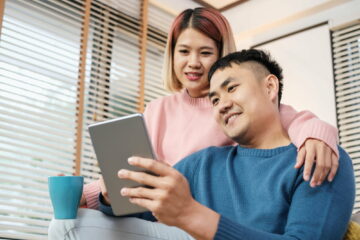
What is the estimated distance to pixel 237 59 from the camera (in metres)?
1.38

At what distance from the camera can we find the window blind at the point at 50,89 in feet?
8.44

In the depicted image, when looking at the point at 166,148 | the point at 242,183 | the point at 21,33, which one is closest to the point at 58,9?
the point at 21,33

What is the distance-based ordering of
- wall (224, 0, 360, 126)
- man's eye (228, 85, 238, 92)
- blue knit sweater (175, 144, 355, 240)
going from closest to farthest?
blue knit sweater (175, 144, 355, 240) < man's eye (228, 85, 238, 92) < wall (224, 0, 360, 126)

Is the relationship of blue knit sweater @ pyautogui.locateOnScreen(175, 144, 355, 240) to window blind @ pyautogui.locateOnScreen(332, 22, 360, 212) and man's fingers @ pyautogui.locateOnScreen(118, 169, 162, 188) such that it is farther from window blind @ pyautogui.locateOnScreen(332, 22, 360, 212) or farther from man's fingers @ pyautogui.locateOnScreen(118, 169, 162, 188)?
window blind @ pyautogui.locateOnScreen(332, 22, 360, 212)

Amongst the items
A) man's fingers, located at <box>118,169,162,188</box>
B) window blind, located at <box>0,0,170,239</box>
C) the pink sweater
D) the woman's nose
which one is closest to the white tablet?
man's fingers, located at <box>118,169,162,188</box>

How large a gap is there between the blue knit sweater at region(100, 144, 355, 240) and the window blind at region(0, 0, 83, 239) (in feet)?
4.77

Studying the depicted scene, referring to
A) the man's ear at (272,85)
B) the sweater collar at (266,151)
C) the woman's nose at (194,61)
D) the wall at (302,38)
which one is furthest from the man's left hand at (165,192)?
the wall at (302,38)

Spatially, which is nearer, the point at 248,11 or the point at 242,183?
the point at 242,183

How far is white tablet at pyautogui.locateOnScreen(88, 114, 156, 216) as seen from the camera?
86 cm

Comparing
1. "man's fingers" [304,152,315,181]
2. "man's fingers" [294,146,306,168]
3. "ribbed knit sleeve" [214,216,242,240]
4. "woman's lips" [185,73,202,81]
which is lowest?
"ribbed knit sleeve" [214,216,242,240]

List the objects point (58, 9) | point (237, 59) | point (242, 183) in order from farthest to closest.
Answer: point (58, 9), point (237, 59), point (242, 183)

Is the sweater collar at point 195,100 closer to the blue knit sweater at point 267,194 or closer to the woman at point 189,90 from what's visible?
the woman at point 189,90

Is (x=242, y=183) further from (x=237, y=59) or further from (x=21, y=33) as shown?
(x=21, y=33)

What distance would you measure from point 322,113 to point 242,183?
2.42 m
